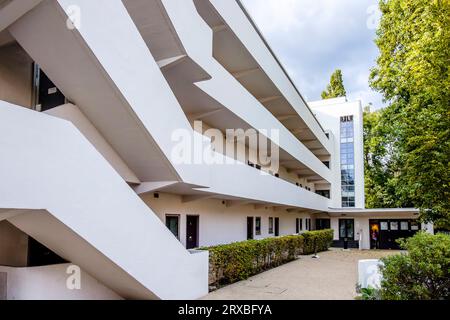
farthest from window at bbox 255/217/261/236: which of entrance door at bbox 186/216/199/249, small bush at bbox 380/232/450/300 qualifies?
small bush at bbox 380/232/450/300

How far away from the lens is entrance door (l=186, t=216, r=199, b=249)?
12.4 metres

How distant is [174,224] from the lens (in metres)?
11.6

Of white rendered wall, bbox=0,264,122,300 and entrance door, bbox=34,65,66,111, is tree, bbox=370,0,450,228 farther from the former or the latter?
white rendered wall, bbox=0,264,122,300

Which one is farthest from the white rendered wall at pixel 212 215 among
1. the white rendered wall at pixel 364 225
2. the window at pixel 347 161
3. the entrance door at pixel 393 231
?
the window at pixel 347 161

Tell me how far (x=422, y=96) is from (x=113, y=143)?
12263 mm

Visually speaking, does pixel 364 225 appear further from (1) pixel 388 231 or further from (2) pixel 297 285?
(2) pixel 297 285

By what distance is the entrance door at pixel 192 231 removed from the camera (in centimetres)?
1237

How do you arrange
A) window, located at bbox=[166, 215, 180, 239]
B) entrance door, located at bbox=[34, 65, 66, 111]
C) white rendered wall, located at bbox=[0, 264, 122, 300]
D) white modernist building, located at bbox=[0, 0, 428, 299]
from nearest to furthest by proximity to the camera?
white modernist building, located at bbox=[0, 0, 428, 299] → white rendered wall, located at bbox=[0, 264, 122, 300] → entrance door, located at bbox=[34, 65, 66, 111] → window, located at bbox=[166, 215, 180, 239]

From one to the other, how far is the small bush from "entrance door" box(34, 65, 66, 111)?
7848 mm

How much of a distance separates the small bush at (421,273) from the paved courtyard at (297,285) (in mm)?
3493

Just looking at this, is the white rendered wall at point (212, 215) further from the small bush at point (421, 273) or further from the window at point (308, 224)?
the window at point (308, 224)
